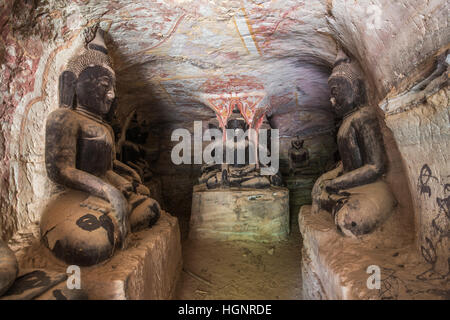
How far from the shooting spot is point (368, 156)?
248cm

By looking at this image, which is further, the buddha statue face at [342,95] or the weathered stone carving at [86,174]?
the buddha statue face at [342,95]

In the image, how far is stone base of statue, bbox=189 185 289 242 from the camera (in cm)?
444

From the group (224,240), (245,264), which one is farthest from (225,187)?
(245,264)

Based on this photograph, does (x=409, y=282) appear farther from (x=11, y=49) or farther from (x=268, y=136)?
(x=268, y=136)

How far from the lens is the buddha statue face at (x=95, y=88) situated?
2.38 m

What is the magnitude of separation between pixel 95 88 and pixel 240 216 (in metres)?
3.00

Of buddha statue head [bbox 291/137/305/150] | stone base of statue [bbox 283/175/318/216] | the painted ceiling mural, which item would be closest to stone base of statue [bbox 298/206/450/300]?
the painted ceiling mural

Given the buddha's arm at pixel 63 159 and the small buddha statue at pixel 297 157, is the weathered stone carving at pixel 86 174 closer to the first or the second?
the buddha's arm at pixel 63 159

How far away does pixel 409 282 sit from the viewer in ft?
4.84

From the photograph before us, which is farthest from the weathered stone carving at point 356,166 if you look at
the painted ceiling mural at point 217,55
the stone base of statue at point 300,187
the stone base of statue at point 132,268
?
the stone base of statue at point 300,187

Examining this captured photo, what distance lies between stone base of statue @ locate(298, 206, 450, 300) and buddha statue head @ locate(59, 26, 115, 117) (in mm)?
2291

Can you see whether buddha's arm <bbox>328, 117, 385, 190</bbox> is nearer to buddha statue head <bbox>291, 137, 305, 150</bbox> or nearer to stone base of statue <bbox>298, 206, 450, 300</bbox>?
stone base of statue <bbox>298, 206, 450, 300</bbox>

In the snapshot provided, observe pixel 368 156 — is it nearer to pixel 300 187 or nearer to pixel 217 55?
pixel 217 55

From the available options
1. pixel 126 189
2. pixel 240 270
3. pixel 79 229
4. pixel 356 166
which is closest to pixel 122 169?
pixel 126 189
